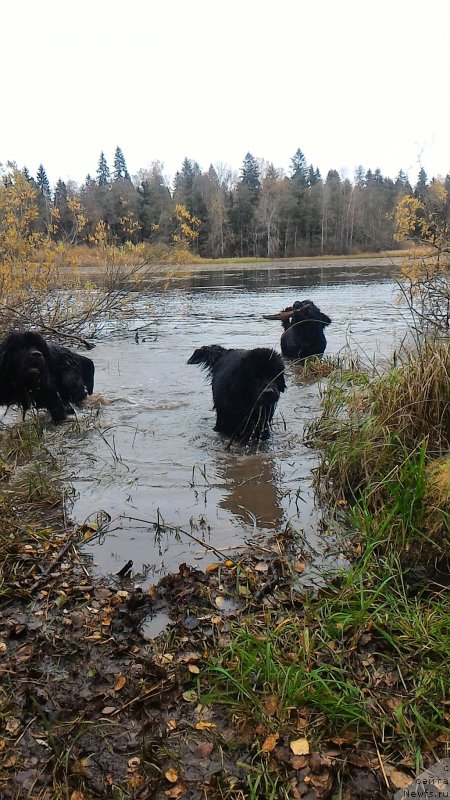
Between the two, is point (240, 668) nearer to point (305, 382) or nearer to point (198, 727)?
point (198, 727)

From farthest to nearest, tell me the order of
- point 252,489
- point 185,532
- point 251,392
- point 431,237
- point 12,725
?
1. point 431,237
2. point 251,392
3. point 252,489
4. point 185,532
5. point 12,725

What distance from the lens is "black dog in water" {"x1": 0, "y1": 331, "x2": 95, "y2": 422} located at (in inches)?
261

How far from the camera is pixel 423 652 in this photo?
2736mm

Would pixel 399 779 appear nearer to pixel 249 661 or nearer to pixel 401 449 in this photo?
pixel 249 661

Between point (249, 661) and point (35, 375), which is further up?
point (35, 375)

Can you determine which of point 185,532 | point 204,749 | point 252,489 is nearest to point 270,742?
point 204,749

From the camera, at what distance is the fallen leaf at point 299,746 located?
2309 mm

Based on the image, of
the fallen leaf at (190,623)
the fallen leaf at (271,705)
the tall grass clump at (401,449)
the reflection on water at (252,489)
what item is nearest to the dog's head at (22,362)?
the reflection on water at (252,489)

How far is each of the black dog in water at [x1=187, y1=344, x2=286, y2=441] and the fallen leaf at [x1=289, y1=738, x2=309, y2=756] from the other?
3997 mm

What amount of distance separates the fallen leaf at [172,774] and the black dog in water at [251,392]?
13.5 feet

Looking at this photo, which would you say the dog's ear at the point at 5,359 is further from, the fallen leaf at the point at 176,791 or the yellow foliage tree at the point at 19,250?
the fallen leaf at the point at 176,791

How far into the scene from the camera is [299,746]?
2.33 meters

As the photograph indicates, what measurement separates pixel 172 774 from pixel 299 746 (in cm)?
55

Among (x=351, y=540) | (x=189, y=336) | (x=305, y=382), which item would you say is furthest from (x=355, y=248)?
(x=351, y=540)
